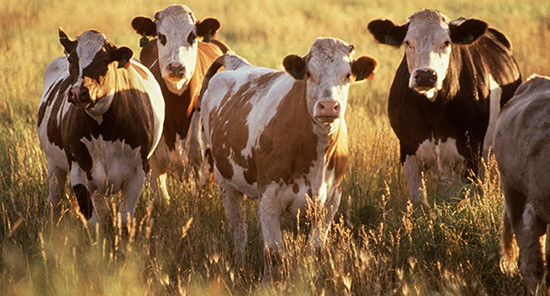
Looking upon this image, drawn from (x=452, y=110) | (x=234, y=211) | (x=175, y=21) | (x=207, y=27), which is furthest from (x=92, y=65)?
(x=452, y=110)

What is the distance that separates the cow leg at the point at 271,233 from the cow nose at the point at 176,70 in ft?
8.39

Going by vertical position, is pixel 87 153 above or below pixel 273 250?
above

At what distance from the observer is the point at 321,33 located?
20234 mm

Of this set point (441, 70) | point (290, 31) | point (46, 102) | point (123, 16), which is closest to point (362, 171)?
point (441, 70)

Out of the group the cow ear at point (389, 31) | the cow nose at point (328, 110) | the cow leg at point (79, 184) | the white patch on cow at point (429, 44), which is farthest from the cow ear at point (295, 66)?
the cow leg at point (79, 184)

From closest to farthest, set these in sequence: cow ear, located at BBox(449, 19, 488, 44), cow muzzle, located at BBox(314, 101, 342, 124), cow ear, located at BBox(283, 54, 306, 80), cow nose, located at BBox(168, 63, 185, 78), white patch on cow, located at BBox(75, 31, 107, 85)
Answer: cow muzzle, located at BBox(314, 101, 342, 124)
cow ear, located at BBox(283, 54, 306, 80)
white patch on cow, located at BBox(75, 31, 107, 85)
cow ear, located at BBox(449, 19, 488, 44)
cow nose, located at BBox(168, 63, 185, 78)

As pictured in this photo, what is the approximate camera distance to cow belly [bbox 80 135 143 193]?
18.9ft

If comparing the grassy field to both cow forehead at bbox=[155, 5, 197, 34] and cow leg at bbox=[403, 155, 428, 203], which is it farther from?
cow forehead at bbox=[155, 5, 197, 34]

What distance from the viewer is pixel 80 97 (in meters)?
5.24

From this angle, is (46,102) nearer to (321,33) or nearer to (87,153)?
(87,153)

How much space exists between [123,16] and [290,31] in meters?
5.21

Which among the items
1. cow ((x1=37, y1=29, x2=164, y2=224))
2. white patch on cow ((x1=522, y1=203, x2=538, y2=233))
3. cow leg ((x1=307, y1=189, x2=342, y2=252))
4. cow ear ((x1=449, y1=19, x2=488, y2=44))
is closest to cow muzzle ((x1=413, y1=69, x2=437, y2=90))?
cow ear ((x1=449, y1=19, x2=488, y2=44))

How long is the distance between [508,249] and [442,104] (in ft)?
6.92

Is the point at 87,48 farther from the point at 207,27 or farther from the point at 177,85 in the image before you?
the point at 207,27
